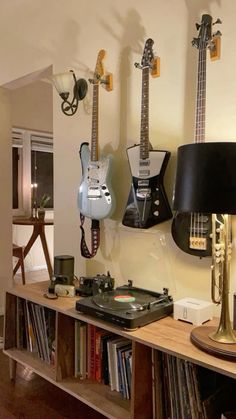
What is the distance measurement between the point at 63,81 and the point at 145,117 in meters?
0.66

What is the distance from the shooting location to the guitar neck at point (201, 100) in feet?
5.08

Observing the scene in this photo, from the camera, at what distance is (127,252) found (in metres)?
2.03

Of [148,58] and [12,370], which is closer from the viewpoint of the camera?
[148,58]

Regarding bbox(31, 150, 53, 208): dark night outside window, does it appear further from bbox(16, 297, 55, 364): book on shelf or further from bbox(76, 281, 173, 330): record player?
bbox(76, 281, 173, 330): record player

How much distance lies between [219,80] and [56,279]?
1.33 m

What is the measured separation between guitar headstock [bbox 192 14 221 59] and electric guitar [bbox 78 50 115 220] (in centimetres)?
65

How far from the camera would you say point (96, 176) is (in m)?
2.00

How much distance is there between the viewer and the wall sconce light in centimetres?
215

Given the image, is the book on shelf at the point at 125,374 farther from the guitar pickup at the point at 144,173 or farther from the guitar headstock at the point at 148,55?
the guitar headstock at the point at 148,55

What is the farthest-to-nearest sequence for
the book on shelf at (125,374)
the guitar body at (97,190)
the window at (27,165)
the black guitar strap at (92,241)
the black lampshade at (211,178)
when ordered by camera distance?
1. the window at (27,165)
2. the black guitar strap at (92,241)
3. the guitar body at (97,190)
4. the book on shelf at (125,374)
5. the black lampshade at (211,178)

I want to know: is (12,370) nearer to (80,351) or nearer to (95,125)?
(80,351)

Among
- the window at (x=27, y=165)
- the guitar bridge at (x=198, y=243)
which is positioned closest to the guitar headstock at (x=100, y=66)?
the guitar bridge at (x=198, y=243)

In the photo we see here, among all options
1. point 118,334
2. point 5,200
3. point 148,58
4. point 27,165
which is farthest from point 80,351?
point 27,165

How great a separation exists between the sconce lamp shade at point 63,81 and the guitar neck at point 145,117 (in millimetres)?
563
